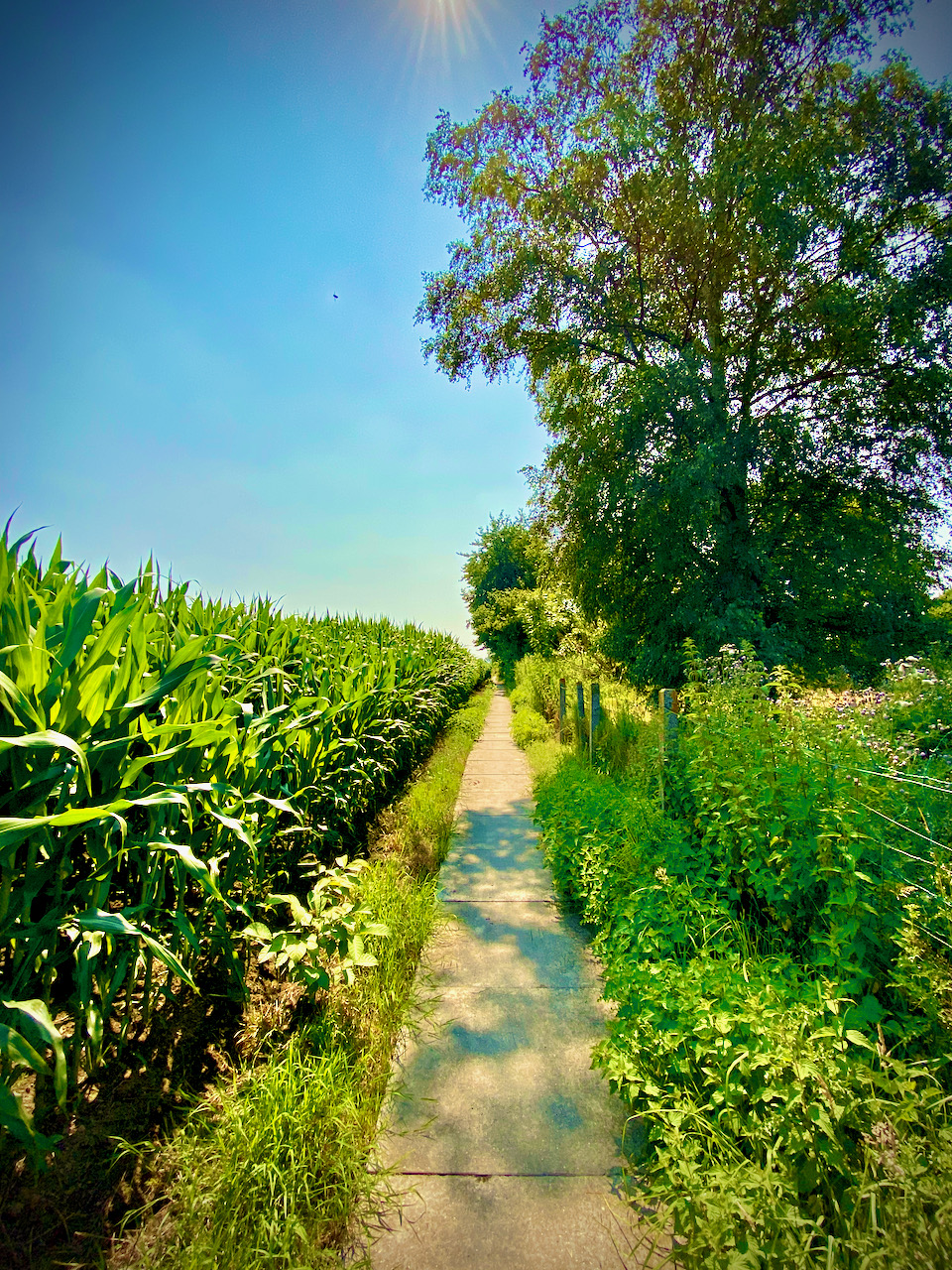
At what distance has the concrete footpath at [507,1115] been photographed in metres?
1.56

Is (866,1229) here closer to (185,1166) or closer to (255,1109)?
(255,1109)

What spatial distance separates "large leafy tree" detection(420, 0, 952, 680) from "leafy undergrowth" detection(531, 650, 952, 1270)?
23.0ft

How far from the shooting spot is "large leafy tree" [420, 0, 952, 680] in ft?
31.1

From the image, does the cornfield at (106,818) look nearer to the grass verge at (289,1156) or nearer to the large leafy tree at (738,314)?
the grass verge at (289,1156)

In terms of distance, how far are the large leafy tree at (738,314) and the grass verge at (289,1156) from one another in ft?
29.7

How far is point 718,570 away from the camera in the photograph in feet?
34.4

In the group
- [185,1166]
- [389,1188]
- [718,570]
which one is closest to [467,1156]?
[389,1188]

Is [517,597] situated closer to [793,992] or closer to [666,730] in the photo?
[666,730]

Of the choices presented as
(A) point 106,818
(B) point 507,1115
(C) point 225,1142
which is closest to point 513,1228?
(B) point 507,1115

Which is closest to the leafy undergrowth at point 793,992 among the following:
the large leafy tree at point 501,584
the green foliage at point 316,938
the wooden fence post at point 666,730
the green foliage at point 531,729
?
the wooden fence post at point 666,730

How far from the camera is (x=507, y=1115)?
2016 millimetres

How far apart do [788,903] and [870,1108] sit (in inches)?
50.5

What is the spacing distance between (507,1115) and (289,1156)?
2.74 feet

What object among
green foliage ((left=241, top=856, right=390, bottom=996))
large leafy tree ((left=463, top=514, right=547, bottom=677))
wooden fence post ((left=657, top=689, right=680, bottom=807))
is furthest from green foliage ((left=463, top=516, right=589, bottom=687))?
green foliage ((left=241, top=856, right=390, bottom=996))
